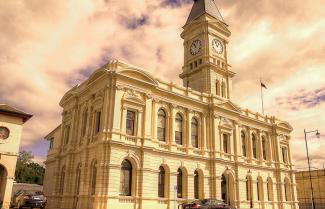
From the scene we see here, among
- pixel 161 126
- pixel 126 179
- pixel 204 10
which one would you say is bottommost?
pixel 126 179

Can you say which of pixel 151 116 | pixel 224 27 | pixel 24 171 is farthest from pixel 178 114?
pixel 24 171

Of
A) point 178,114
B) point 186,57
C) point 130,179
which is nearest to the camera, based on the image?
point 130,179

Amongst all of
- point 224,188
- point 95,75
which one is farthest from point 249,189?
point 95,75

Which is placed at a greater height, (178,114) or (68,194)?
(178,114)

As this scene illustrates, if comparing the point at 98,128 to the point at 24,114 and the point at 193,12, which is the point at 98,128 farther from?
the point at 193,12

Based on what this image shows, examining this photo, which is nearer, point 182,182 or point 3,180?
point 3,180

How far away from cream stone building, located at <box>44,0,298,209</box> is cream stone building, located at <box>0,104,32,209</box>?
5923 mm

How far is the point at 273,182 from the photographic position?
41.9m

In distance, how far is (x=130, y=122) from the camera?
2958 centimetres

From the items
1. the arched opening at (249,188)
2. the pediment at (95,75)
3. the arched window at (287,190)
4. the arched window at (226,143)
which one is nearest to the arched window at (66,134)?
the pediment at (95,75)

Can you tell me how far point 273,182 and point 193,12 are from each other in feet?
90.2

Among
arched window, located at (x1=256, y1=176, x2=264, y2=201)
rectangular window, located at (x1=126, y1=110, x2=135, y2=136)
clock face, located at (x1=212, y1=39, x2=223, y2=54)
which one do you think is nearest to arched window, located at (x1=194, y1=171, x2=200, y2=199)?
rectangular window, located at (x1=126, y1=110, x2=135, y2=136)

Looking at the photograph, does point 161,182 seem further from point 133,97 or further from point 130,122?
point 133,97

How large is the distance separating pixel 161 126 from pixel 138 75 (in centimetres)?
597
